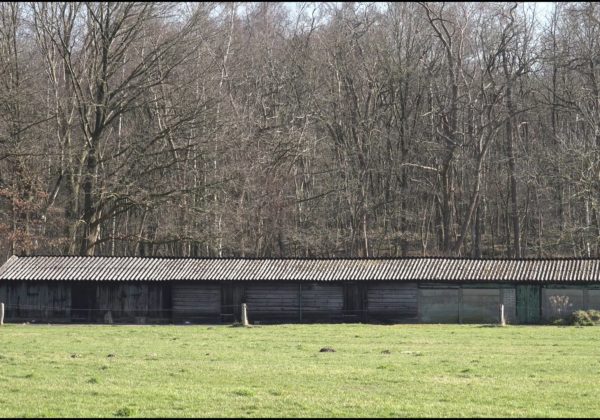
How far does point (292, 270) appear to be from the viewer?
44.4 metres

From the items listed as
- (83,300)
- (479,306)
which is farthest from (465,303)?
(83,300)

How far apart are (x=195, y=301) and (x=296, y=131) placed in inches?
697

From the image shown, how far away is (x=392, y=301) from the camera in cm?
4412

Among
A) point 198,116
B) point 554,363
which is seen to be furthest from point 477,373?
point 198,116

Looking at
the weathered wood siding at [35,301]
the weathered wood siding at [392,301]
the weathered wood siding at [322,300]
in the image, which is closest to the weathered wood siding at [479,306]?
the weathered wood siding at [392,301]

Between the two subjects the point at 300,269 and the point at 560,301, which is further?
the point at 300,269

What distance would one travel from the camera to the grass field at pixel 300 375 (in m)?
16.1

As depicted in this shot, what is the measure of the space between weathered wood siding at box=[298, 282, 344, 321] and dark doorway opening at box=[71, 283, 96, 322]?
954 centimetres

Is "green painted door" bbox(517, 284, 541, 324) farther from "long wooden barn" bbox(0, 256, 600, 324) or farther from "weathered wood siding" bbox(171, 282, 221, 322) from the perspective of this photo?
"weathered wood siding" bbox(171, 282, 221, 322)

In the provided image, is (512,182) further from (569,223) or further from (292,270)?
(292,270)

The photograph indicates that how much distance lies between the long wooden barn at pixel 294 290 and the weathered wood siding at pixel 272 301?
0.05 meters

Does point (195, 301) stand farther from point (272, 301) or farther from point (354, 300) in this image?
point (354, 300)

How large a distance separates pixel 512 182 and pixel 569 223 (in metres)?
5.41

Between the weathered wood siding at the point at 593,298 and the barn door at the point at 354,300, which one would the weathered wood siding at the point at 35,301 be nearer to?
the barn door at the point at 354,300
